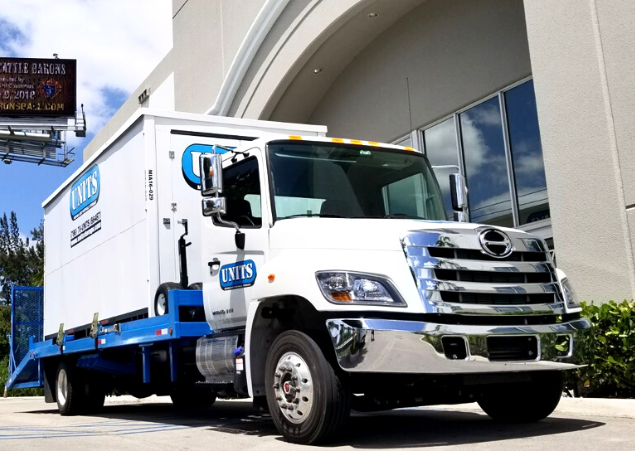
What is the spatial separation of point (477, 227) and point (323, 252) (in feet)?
4.18

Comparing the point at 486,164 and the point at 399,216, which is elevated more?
the point at 486,164

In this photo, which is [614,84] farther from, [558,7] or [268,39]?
[268,39]

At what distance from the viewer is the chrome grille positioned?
599cm

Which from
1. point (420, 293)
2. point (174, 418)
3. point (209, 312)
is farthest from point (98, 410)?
point (420, 293)

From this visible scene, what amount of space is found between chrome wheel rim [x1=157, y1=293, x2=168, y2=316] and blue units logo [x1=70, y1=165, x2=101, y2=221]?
8.04ft

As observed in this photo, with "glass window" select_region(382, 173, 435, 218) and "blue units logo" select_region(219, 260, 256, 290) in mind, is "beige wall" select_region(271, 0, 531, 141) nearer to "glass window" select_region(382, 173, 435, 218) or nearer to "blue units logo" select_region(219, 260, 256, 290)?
"glass window" select_region(382, 173, 435, 218)

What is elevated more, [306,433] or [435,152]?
[435,152]

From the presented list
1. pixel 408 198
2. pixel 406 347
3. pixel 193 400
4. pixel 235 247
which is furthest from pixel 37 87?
pixel 406 347

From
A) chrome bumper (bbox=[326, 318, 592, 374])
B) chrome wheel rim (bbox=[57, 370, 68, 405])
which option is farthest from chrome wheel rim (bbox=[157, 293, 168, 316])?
chrome wheel rim (bbox=[57, 370, 68, 405])

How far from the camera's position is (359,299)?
5.89m

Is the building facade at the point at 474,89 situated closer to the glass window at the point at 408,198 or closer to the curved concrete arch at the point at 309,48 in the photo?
the curved concrete arch at the point at 309,48

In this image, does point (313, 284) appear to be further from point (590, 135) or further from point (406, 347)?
point (590, 135)

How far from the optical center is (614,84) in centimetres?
1021

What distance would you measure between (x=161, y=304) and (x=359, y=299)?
3.23 m
